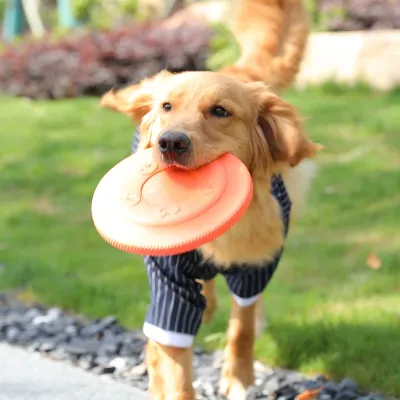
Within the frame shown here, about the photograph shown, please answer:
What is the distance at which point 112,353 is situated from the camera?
12.5 ft

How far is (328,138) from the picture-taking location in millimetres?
7586

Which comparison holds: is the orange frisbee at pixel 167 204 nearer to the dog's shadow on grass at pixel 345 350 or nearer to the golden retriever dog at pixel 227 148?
the golden retriever dog at pixel 227 148

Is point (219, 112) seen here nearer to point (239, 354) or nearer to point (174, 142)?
point (174, 142)

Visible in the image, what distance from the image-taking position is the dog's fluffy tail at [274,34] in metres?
4.41

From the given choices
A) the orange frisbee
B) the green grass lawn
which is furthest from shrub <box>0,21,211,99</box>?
the orange frisbee

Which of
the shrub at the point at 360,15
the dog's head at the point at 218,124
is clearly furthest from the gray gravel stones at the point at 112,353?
the shrub at the point at 360,15

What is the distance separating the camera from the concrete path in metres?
2.96

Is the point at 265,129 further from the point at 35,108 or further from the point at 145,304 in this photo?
the point at 35,108

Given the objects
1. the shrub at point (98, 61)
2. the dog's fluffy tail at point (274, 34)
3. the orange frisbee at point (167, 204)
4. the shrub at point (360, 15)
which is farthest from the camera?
the shrub at point (98, 61)

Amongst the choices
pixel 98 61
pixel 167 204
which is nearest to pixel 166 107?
pixel 167 204

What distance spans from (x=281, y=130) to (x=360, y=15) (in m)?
7.77

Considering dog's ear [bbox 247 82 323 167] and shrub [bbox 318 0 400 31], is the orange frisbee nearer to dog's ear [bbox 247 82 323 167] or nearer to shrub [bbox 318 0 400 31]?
dog's ear [bbox 247 82 323 167]

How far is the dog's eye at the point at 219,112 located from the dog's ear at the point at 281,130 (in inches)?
7.7

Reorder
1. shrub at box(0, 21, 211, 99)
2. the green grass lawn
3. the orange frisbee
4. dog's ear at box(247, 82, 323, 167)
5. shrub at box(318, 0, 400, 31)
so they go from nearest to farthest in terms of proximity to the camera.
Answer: the orange frisbee < dog's ear at box(247, 82, 323, 167) < the green grass lawn < shrub at box(318, 0, 400, 31) < shrub at box(0, 21, 211, 99)
